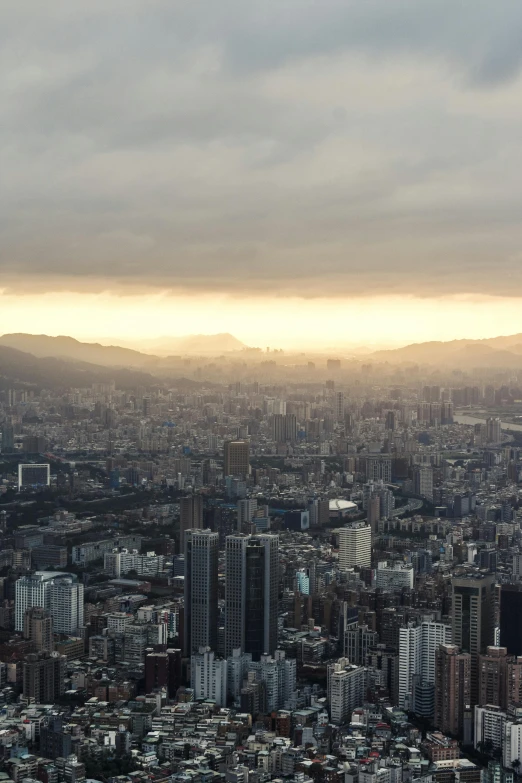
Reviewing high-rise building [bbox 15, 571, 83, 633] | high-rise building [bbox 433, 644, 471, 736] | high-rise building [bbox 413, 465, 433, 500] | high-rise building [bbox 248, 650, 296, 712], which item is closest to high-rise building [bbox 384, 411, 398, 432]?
high-rise building [bbox 413, 465, 433, 500]

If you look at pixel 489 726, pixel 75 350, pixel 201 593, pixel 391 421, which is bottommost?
pixel 489 726

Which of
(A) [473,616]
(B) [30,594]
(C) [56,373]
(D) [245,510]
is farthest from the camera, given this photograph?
(C) [56,373]

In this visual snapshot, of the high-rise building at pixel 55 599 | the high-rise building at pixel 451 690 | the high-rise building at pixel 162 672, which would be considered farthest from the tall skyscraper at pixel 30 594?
the high-rise building at pixel 451 690

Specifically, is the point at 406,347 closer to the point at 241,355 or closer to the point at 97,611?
the point at 241,355

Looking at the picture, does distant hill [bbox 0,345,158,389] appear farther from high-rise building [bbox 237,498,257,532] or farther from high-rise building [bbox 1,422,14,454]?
high-rise building [bbox 237,498,257,532]

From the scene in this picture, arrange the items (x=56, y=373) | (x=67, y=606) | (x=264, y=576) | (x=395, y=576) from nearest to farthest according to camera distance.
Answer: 1. (x=264, y=576)
2. (x=67, y=606)
3. (x=395, y=576)
4. (x=56, y=373)

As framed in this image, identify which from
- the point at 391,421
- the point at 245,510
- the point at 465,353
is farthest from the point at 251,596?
the point at 391,421

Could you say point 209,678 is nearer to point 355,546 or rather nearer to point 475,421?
point 355,546
